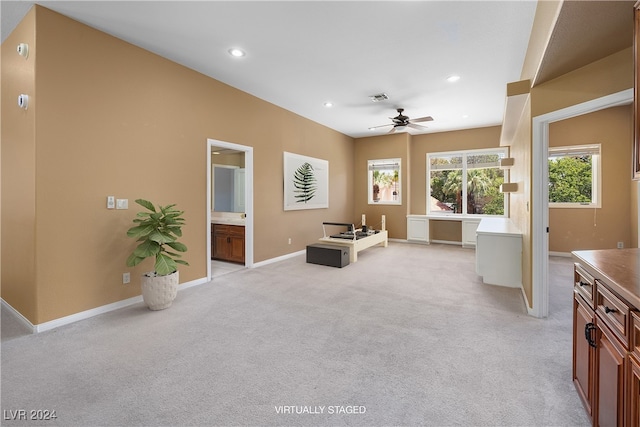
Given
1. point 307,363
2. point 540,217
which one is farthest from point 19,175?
point 540,217

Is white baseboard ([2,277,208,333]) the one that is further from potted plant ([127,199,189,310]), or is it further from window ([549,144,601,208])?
window ([549,144,601,208])

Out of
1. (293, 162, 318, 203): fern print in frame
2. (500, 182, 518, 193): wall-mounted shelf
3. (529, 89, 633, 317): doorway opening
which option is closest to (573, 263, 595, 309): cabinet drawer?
(529, 89, 633, 317): doorway opening

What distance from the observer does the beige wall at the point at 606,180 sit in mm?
5043

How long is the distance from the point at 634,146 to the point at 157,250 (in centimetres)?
384

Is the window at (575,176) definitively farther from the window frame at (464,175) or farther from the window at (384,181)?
the window at (384,181)

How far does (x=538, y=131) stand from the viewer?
284cm

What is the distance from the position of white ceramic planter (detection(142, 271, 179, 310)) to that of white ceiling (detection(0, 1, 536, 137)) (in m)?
2.66

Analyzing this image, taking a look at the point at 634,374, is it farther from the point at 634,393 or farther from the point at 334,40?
the point at 334,40

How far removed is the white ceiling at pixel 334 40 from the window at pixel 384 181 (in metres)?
2.98

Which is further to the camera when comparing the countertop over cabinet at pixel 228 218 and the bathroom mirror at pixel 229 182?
the bathroom mirror at pixel 229 182

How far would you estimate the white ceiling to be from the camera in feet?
8.68

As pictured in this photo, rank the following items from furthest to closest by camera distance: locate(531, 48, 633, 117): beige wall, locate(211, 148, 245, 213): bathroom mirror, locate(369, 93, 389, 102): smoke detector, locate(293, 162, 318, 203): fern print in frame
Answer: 1. locate(211, 148, 245, 213): bathroom mirror
2. locate(293, 162, 318, 203): fern print in frame
3. locate(369, 93, 389, 102): smoke detector
4. locate(531, 48, 633, 117): beige wall

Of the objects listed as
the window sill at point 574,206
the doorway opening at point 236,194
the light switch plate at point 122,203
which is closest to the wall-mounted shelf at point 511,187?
the window sill at point 574,206

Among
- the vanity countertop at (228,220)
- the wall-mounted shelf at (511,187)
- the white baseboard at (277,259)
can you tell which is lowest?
the white baseboard at (277,259)
